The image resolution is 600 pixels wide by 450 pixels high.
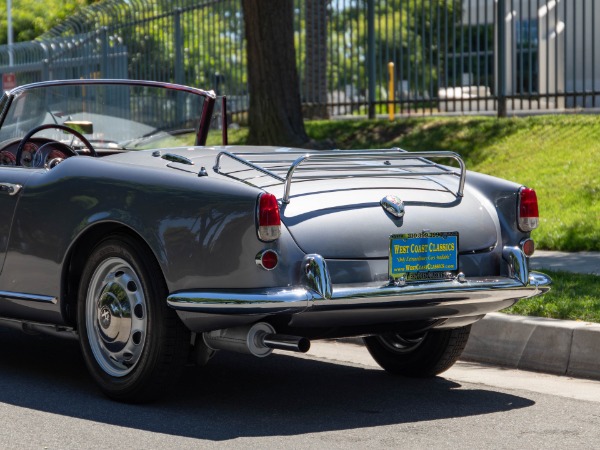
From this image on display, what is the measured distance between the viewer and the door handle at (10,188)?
6121 millimetres

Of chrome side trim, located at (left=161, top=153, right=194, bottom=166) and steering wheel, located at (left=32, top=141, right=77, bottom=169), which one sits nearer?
chrome side trim, located at (left=161, top=153, right=194, bottom=166)

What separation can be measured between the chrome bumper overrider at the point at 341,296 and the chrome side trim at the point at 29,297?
0.90 meters

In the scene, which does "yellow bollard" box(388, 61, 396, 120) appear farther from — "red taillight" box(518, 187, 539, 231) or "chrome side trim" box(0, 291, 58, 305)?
"chrome side trim" box(0, 291, 58, 305)

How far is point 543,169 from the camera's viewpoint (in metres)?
12.7

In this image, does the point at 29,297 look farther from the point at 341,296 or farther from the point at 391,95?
the point at 391,95

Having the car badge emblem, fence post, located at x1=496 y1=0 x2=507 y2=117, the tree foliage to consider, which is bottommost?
the car badge emblem

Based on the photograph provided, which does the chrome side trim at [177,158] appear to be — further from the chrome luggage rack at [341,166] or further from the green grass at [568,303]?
the green grass at [568,303]

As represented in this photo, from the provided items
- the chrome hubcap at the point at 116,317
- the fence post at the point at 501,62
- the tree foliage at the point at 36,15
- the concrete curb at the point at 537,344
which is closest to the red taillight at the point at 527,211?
the concrete curb at the point at 537,344

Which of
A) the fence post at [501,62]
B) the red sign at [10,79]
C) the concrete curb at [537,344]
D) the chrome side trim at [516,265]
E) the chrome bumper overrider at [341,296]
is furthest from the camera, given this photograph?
the red sign at [10,79]

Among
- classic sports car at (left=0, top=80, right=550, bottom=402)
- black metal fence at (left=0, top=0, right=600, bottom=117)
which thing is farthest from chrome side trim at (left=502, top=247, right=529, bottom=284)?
black metal fence at (left=0, top=0, right=600, bottom=117)

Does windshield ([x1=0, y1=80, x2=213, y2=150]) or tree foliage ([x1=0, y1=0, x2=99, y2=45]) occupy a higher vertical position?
tree foliage ([x1=0, y1=0, x2=99, y2=45])

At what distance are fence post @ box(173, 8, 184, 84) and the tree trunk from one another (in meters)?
4.80

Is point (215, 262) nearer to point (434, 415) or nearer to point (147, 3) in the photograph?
point (434, 415)

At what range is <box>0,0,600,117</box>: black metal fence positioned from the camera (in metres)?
15.1
